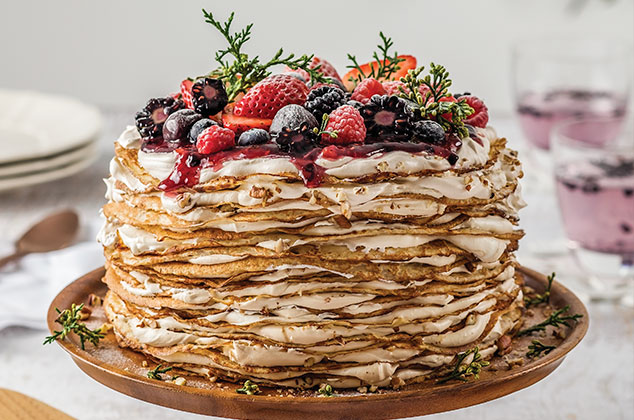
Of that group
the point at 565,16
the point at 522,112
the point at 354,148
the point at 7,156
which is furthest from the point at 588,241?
the point at 565,16

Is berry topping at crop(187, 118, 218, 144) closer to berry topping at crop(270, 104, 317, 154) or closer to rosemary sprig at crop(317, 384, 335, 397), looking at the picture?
berry topping at crop(270, 104, 317, 154)

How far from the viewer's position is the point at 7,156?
4.10 m

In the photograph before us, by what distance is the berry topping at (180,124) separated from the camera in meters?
2.02

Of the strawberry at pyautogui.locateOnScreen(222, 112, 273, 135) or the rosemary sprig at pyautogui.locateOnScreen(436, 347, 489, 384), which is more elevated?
the strawberry at pyautogui.locateOnScreen(222, 112, 273, 135)

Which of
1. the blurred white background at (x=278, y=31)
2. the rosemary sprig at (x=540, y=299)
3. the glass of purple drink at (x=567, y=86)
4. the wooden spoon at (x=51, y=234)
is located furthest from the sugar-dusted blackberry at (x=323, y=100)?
the blurred white background at (x=278, y=31)

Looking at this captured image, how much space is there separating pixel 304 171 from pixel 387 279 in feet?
0.99

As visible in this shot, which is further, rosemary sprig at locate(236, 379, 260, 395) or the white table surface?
the white table surface

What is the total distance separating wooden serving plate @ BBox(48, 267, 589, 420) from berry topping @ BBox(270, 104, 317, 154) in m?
0.53

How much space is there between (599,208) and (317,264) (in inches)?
73.1

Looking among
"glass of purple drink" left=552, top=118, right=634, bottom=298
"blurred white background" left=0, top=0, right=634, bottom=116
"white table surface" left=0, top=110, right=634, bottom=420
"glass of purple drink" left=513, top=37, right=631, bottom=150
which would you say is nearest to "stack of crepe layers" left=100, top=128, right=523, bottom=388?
"white table surface" left=0, top=110, right=634, bottom=420

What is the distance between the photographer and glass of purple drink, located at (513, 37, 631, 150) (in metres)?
4.73

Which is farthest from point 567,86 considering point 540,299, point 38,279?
point 38,279

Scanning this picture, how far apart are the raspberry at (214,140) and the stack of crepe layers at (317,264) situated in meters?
0.06

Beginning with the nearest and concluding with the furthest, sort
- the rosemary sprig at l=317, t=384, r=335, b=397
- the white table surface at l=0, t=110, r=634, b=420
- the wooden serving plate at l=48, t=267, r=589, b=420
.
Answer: the wooden serving plate at l=48, t=267, r=589, b=420 → the rosemary sprig at l=317, t=384, r=335, b=397 → the white table surface at l=0, t=110, r=634, b=420
